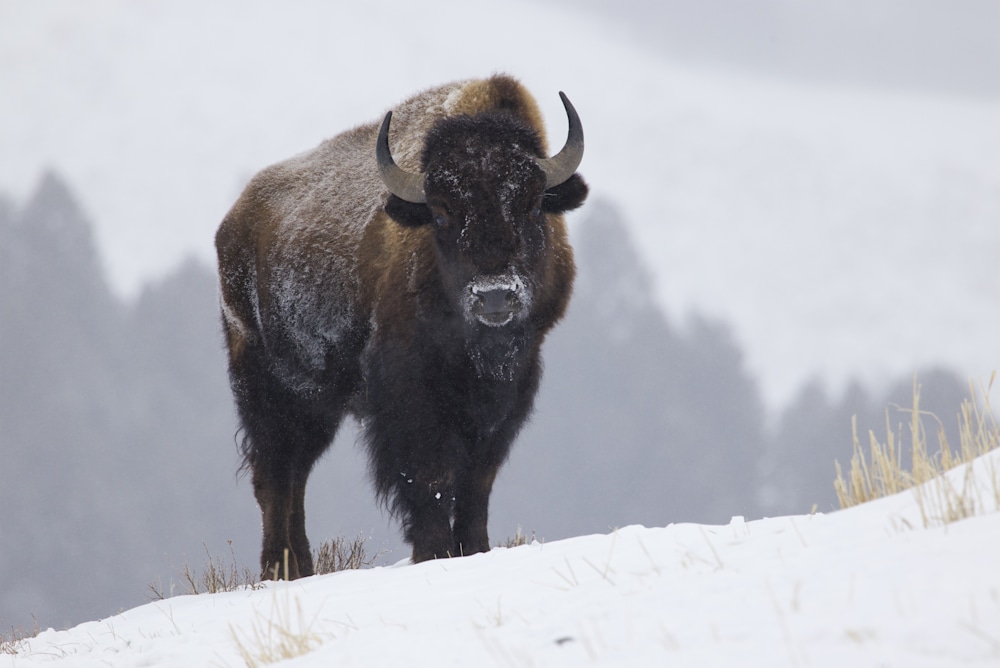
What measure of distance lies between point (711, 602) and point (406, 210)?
4157 millimetres

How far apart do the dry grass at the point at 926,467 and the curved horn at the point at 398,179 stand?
3.24m

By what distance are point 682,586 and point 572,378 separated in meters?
77.1

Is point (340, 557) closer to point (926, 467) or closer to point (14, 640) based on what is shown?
point (14, 640)

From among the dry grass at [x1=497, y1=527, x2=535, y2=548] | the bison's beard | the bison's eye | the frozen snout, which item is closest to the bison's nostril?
the frozen snout

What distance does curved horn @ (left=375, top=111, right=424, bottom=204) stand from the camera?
653cm

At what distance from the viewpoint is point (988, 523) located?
2904 mm

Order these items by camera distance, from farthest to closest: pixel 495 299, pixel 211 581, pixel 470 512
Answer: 1. pixel 211 581
2. pixel 470 512
3. pixel 495 299

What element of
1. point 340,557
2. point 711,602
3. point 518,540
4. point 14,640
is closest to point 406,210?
point 518,540

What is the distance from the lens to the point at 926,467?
371 cm

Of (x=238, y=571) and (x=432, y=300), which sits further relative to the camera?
(x=238, y=571)

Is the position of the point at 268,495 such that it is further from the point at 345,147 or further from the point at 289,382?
the point at 345,147

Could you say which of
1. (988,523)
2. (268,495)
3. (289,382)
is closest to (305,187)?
(289,382)

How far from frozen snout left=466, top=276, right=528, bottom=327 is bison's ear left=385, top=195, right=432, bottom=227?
81 centimetres

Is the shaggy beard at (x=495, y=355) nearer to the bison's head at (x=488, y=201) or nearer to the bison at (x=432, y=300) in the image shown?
A: the bison at (x=432, y=300)
